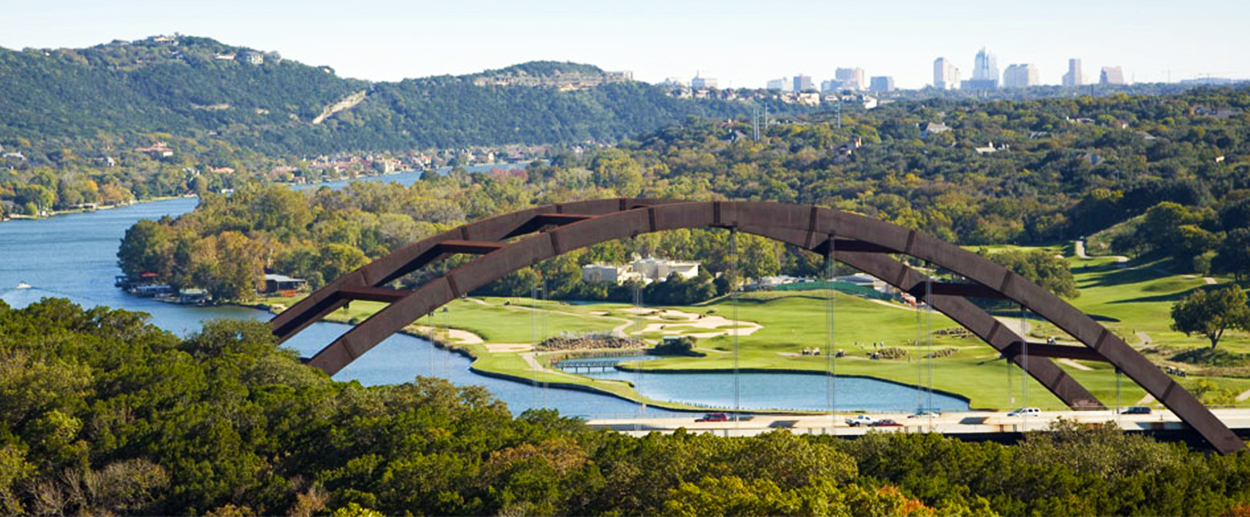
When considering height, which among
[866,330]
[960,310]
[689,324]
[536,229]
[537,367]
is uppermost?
[536,229]

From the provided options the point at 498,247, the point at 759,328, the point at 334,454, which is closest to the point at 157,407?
the point at 334,454

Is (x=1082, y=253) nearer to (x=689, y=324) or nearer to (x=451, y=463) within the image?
(x=689, y=324)

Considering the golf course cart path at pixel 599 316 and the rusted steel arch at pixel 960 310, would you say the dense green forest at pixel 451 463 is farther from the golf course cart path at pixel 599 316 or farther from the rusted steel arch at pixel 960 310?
the golf course cart path at pixel 599 316

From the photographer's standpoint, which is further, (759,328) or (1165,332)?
(759,328)

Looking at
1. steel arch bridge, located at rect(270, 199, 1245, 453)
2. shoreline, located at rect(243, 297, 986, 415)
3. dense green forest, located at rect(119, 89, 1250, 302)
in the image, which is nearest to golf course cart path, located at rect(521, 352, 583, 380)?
shoreline, located at rect(243, 297, 986, 415)

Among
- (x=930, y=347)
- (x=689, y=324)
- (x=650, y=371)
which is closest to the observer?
(x=650, y=371)

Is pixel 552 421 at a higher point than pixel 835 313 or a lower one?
higher

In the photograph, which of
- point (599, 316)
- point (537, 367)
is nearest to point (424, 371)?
point (537, 367)

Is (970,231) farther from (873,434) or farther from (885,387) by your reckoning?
(873,434)
